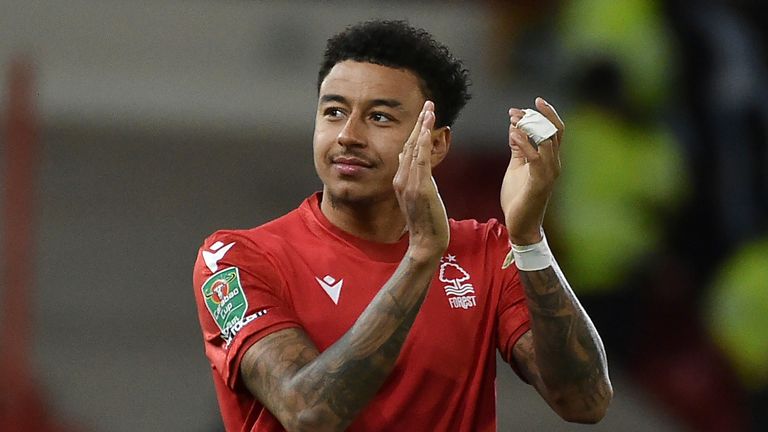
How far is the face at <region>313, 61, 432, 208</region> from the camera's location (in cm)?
293

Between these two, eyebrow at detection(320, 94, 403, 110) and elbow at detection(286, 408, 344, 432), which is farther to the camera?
eyebrow at detection(320, 94, 403, 110)

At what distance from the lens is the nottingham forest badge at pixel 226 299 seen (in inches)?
111

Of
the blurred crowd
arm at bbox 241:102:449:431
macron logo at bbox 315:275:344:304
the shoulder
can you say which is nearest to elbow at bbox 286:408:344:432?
arm at bbox 241:102:449:431

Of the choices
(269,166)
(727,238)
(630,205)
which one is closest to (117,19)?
(269,166)

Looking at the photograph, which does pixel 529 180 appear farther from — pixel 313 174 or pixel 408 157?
pixel 313 174

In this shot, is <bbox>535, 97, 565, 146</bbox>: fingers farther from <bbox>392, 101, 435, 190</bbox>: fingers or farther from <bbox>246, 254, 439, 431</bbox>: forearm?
<bbox>246, 254, 439, 431</bbox>: forearm

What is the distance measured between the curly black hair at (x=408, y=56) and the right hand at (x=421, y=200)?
0.39 meters

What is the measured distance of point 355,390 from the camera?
103 inches

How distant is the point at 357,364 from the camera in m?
2.62

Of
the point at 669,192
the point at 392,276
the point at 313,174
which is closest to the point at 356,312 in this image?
the point at 392,276

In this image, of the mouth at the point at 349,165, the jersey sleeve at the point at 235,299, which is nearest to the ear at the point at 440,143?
the mouth at the point at 349,165

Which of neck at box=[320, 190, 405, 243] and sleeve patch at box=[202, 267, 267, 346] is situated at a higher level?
neck at box=[320, 190, 405, 243]

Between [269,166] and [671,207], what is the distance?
194 cm

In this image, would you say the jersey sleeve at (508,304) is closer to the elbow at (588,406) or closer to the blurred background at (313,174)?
the elbow at (588,406)
